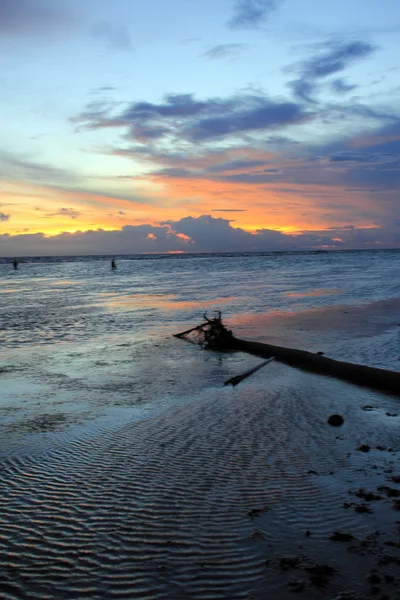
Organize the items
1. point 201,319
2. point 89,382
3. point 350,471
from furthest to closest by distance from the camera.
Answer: point 201,319
point 89,382
point 350,471

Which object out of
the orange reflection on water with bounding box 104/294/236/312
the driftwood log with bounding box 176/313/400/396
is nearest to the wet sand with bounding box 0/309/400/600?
the driftwood log with bounding box 176/313/400/396

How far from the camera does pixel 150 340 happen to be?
17.5 m

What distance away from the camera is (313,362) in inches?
509

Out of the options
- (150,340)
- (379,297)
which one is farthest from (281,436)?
(379,297)

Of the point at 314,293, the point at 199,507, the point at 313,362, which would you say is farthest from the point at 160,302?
the point at 199,507

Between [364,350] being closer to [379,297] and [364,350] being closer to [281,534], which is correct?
[281,534]

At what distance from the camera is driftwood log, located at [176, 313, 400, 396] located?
1093 centimetres

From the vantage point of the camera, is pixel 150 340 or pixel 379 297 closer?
pixel 150 340

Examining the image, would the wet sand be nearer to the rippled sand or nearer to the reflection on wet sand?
the rippled sand

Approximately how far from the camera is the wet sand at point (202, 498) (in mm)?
4324

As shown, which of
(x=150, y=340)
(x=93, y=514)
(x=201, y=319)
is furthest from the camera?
(x=201, y=319)

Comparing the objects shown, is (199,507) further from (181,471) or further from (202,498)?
(181,471)

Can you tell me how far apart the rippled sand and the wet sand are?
0.02 metres

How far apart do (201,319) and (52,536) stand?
17417 mm
